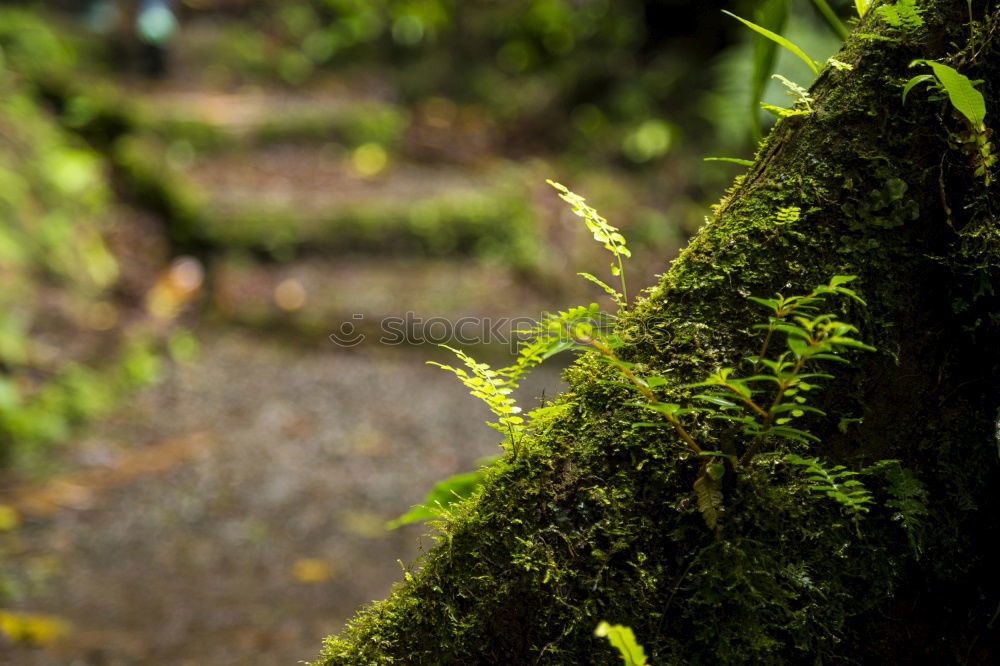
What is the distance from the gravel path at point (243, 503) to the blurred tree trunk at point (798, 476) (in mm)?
1995

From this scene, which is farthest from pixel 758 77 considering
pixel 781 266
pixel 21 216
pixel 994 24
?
pixel 21 216

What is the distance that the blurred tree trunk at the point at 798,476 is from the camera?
980 mm

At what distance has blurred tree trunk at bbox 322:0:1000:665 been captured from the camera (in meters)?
0.98

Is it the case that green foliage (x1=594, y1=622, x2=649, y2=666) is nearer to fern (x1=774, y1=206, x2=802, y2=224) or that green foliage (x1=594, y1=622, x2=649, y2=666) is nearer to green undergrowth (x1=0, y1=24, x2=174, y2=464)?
fern (x1=774, y1=206, x2=802, y2=224)

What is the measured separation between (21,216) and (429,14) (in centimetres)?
472

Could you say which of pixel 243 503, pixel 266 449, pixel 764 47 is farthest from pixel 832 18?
pixel 266 449

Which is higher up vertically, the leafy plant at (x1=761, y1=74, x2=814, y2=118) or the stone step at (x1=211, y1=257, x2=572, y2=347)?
the stone step at (x1=211, y1=257, x2=572, y2=347)

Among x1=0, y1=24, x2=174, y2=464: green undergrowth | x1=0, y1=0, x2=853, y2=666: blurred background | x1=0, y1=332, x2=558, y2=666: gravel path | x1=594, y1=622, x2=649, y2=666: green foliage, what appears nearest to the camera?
x1=594, y1=622, x2=649, y2=666: green foliage

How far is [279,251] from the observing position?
5734 millimetres

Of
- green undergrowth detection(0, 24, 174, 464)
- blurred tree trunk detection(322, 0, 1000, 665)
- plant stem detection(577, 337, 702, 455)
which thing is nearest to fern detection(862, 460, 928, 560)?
blurred tree trunk detection(322, 0, 1000, 665)

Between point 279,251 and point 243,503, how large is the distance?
2.44 m

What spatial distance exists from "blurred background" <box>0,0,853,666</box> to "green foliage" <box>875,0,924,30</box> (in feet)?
1.21

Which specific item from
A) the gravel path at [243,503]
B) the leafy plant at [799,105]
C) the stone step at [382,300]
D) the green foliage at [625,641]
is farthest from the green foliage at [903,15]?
the stone step at [382,300]

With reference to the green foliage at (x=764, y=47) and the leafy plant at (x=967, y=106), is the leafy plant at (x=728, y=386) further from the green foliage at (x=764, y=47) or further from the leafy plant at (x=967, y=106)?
the green foliage at (x=764, y=47)
